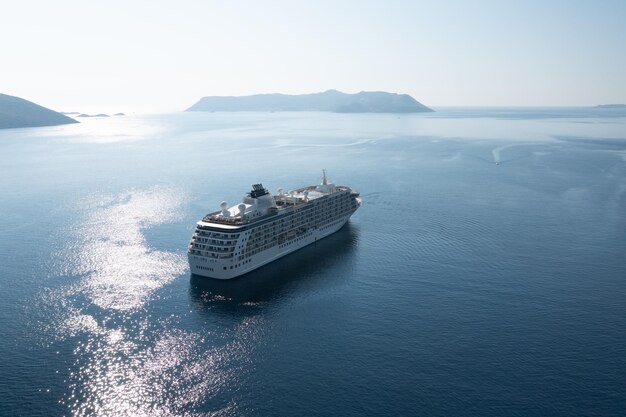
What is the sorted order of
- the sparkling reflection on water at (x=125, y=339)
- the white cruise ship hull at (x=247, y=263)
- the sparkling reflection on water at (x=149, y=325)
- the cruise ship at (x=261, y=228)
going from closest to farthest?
the sparkling reflection on water at (x=125, y=339), the sparkling reflection on water at (x=149, y=325), the white cruise ship hull at (x=247, y=263), the cruise ship at (x=261, y=228)

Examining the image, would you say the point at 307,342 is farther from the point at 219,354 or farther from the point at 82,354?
the point at 82,354

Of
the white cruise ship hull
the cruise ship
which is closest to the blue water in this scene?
the white cruise ship hull

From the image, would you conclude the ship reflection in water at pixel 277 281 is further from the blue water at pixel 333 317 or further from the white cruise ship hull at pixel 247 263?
the white cruise ship hull at pixel 247 263

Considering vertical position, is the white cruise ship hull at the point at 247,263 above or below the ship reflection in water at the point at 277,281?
above

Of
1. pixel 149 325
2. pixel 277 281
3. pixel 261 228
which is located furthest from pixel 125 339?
pixel 261 228

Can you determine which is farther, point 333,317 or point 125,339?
point 333,317

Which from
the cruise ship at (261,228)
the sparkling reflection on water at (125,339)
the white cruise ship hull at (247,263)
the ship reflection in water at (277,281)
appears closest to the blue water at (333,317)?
the sparkling reflection on water at (125,339)

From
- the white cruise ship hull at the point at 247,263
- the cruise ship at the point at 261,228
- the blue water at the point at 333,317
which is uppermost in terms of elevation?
the cruise ship at the point at 261,228

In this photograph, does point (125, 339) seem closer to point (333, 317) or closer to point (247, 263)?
point (247, 263)
